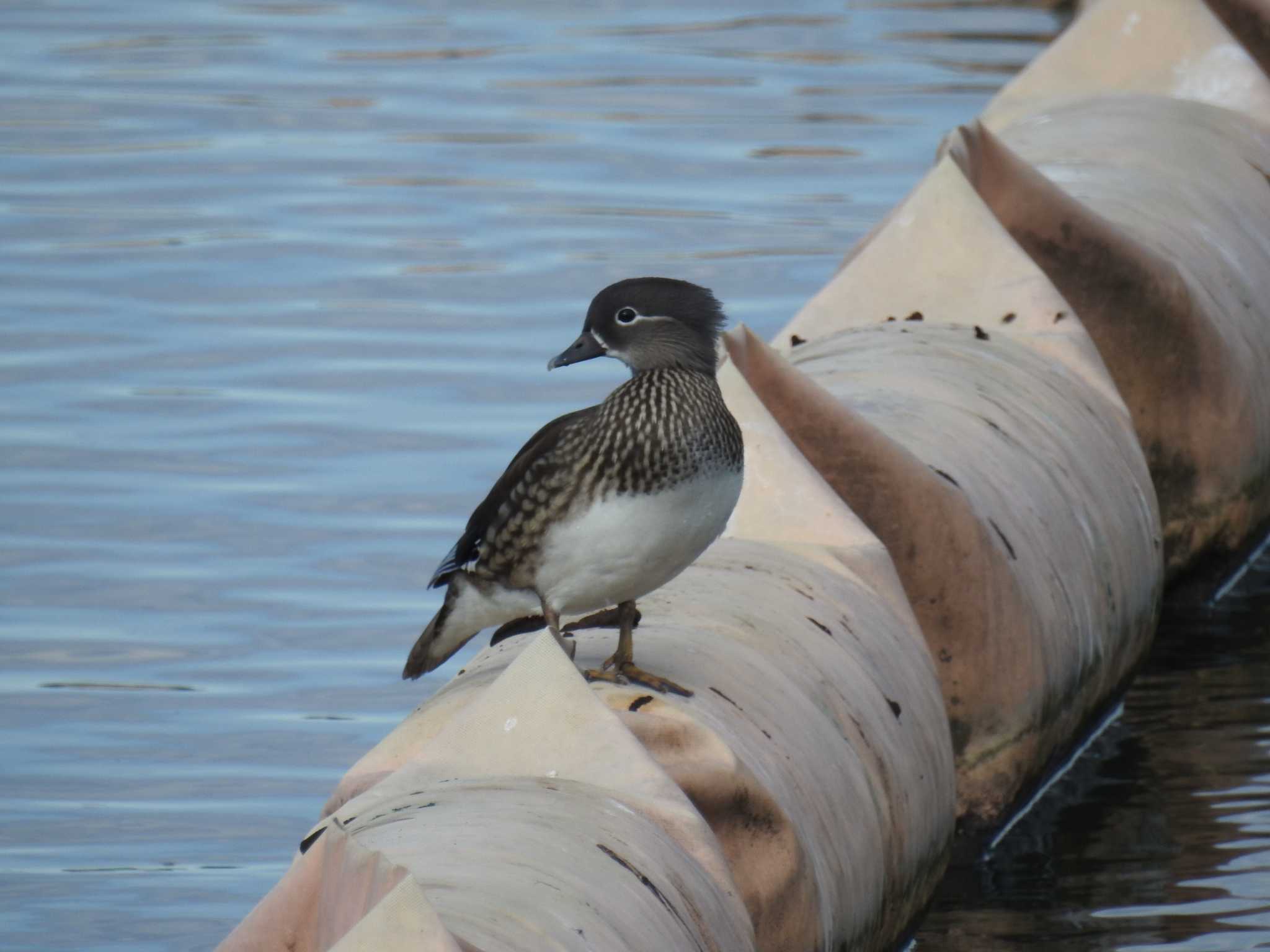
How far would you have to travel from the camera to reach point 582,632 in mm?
4641

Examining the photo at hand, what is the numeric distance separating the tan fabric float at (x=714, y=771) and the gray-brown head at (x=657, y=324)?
477 mm

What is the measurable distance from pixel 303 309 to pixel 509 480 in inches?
→ 239

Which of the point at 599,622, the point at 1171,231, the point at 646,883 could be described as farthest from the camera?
the point at 1171,231

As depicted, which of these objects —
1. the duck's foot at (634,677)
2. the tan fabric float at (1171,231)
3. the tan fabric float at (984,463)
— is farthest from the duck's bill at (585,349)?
the tan fabric float at (1171,231)

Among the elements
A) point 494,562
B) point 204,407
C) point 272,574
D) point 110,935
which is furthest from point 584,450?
point 204,407

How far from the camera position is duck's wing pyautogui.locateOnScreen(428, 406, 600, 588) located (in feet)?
14.2

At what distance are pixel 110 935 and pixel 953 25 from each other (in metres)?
12.6

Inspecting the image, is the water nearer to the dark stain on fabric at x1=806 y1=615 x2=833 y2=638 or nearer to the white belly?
the dark stain on fabric at x1=806 y1=615 x2=833 y2=638

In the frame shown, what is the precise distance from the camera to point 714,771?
3.93 metres

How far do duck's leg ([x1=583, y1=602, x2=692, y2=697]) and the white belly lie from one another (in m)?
0.05

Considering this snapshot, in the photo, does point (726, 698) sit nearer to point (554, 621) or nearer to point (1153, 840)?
point (554, 621)

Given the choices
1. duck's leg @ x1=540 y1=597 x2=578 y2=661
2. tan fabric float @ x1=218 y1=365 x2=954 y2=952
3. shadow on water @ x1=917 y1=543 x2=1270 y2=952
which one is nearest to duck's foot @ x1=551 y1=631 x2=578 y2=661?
duck's leg @ x1=540 y1=597 x2=578 y2=661

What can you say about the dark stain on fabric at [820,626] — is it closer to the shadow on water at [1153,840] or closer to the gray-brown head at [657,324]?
the gray-brown head at [657,324]

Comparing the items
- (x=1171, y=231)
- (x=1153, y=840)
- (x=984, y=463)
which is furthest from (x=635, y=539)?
(x=1171, y=231)
